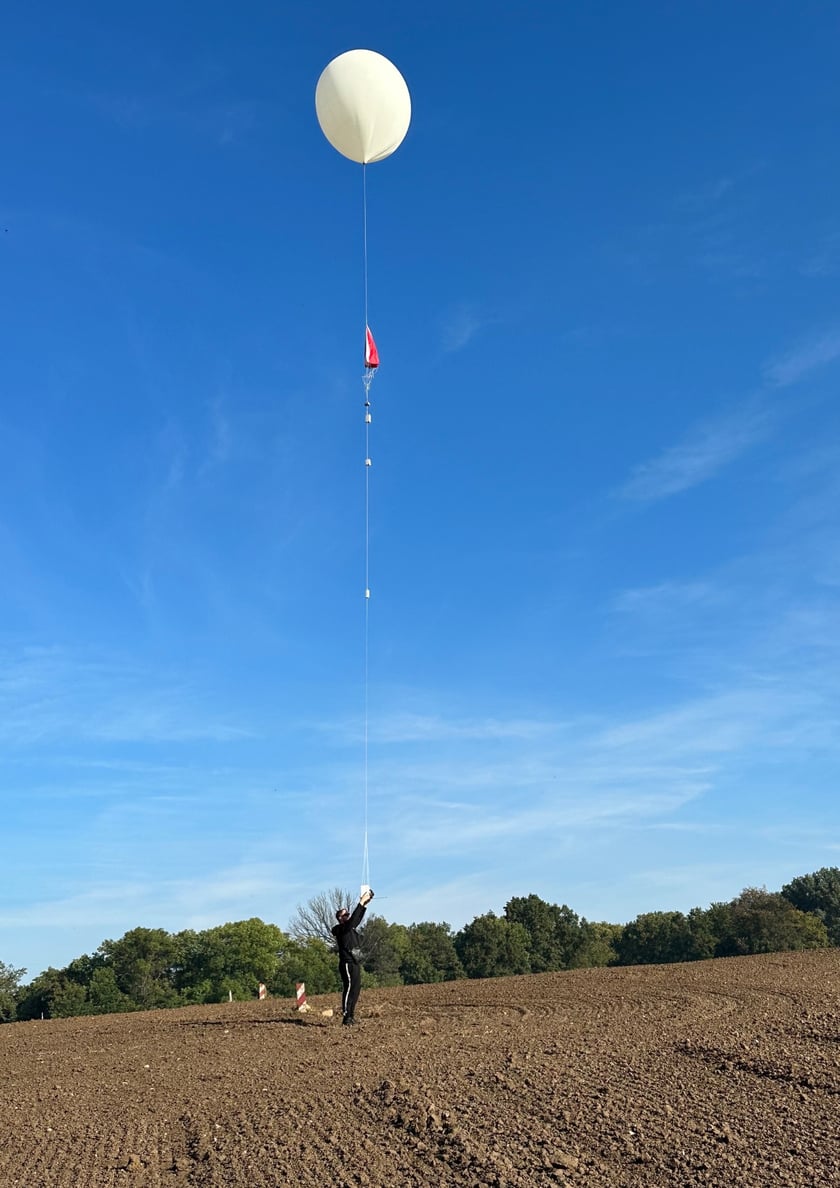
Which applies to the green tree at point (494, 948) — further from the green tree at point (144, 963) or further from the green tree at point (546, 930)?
the green tree at point (144, 963)

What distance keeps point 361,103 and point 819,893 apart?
67976mm

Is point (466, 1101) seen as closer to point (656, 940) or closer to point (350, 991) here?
point (350, 991)

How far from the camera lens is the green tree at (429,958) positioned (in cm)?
6481

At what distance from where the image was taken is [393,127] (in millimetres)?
17391

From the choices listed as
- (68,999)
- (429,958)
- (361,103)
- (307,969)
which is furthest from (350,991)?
(429,958)

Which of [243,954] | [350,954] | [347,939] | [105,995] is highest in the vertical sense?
[243,954]

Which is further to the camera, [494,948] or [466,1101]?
[494,948]

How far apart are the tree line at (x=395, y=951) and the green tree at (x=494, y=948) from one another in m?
0.08

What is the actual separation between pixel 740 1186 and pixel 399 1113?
3593 mm

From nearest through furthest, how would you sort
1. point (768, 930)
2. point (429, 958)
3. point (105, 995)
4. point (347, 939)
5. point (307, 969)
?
point (347, 939)
point (768, 930)
point (307, 969)
point (105, 995)
point (429, 958)

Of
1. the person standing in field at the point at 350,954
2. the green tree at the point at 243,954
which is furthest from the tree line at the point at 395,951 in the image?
the person standing in field at the point at 350,954

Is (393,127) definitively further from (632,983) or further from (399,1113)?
(632,983)

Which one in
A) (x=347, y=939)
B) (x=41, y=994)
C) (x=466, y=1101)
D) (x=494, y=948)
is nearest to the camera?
(x=466, y=1101)

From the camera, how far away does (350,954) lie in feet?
54.9
